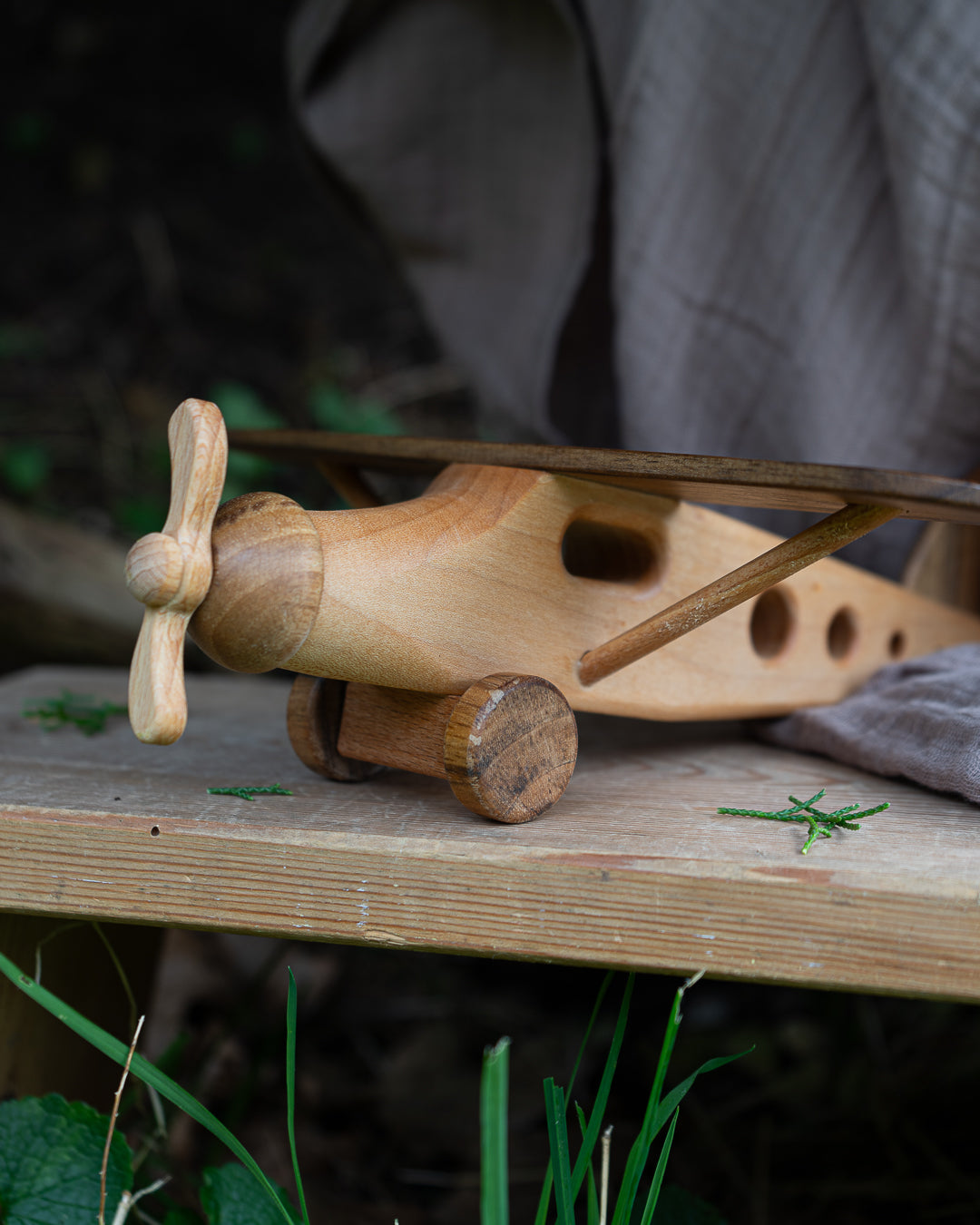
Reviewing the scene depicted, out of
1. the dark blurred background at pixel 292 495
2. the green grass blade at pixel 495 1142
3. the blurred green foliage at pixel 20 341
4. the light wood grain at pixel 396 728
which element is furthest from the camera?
the blurred green foliage at pixel 20 341

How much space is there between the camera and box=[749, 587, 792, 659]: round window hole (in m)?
0.87

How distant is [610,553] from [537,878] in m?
0.36

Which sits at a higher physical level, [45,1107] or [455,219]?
[455,219]

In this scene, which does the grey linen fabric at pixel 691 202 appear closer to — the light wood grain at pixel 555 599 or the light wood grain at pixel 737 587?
the light wood grain at pixel 555 599

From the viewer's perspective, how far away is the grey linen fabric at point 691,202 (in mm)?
931

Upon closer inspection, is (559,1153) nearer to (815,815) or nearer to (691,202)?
(815,815)

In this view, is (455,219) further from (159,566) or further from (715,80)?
(159,566)

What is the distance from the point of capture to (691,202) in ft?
3.34

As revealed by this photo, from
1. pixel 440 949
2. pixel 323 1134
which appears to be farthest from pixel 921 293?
pixel 323 1134

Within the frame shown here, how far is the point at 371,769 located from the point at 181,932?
717mm

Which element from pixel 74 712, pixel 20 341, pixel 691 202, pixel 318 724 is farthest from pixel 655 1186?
pixel 20 341

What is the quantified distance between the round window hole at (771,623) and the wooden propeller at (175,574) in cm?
52

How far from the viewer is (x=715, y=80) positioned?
0.97 meters

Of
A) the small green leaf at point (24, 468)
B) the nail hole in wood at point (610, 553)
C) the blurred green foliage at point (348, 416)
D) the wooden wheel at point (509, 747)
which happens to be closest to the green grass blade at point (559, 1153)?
the wooden wheel at point (509, 747)
